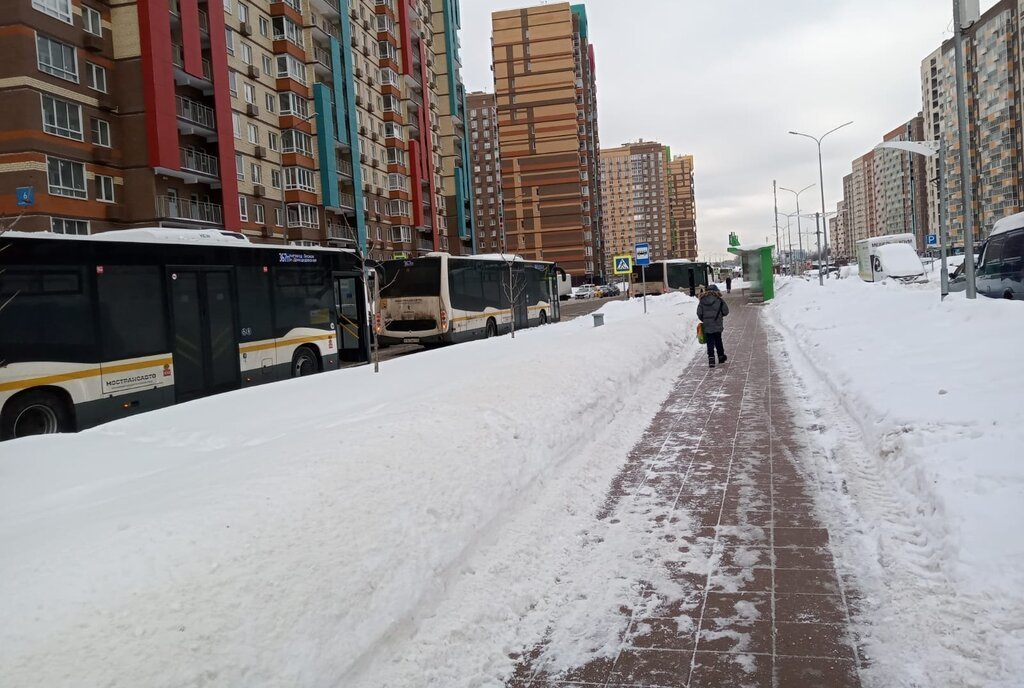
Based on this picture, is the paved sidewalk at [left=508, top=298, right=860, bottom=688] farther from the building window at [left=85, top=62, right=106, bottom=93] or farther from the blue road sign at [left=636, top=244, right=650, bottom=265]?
the building window at [left=85, top=62, right=106, bottom=93]

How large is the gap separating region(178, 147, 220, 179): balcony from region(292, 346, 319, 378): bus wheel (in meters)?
22.9

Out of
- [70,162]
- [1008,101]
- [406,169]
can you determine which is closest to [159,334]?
Answer: [70,162]

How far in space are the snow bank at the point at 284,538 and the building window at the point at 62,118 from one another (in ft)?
85.4

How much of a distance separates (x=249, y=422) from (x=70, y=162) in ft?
89.3

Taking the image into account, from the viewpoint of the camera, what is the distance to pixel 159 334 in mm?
12359

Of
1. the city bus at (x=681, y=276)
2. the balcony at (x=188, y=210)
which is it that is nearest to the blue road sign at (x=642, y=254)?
the balcony at (x=188, y=210)

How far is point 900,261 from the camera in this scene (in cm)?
4219

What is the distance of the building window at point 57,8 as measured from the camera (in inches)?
1135

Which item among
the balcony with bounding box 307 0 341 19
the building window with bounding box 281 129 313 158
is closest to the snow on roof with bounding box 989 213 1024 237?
the building window with bounding box 281 129 313 158

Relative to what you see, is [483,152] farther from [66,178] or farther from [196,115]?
[66,178]

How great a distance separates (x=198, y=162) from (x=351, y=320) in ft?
76.3

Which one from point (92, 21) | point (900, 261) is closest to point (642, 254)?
point (900, 261)

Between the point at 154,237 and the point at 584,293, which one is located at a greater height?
the point at 154,237

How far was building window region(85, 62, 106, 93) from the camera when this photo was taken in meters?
31.8
